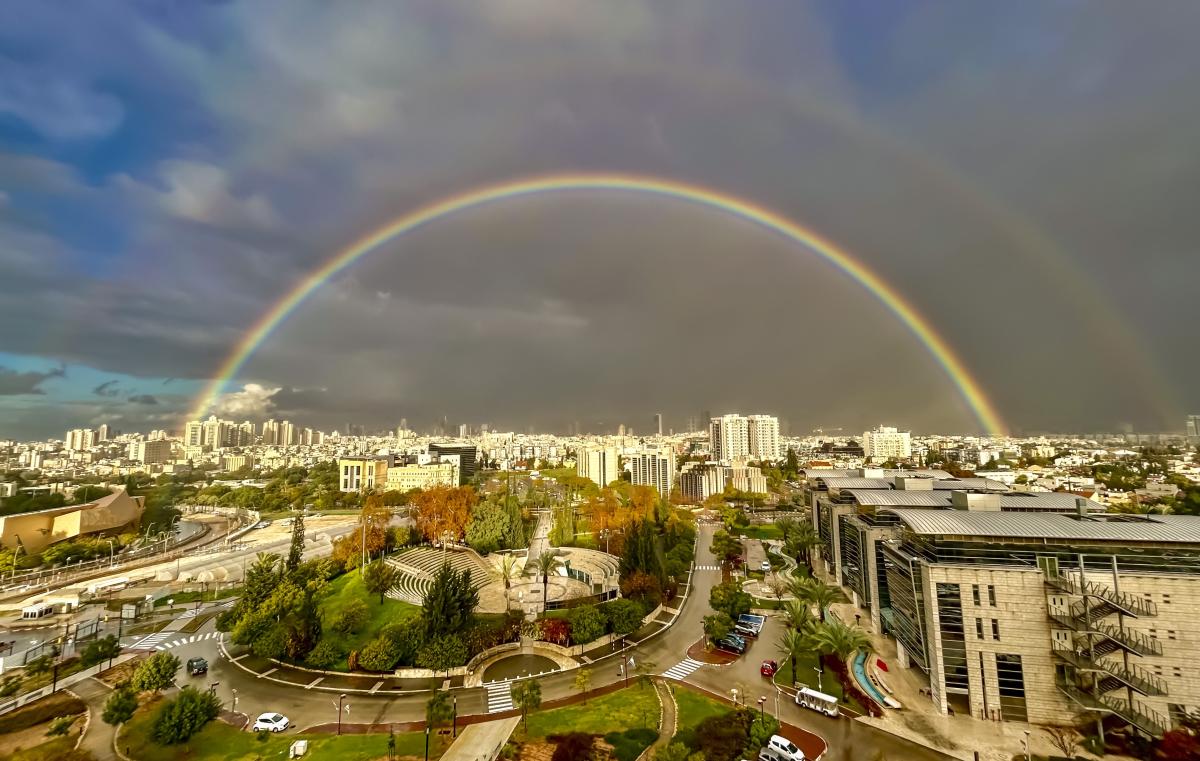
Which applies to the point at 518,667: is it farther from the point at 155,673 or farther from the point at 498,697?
the point at 155,673

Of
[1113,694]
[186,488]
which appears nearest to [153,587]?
[1113,694]

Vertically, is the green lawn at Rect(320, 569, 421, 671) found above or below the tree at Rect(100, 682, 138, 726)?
below

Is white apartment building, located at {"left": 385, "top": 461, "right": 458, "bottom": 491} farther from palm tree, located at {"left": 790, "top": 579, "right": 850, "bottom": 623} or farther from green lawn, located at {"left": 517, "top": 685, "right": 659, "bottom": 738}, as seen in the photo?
green lawn, located at {"left": 517, "top": 685, "right": 659, "bottom": 738}

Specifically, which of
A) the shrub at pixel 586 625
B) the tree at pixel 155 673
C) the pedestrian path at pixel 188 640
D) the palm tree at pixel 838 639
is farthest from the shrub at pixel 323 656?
the palm tree at pixel 838 639

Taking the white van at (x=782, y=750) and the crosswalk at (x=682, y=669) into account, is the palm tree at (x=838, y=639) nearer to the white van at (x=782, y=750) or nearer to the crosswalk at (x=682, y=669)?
the white van at (x=782, y=750)

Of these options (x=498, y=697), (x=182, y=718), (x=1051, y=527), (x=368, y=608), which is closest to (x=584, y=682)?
(x=498, y=697)

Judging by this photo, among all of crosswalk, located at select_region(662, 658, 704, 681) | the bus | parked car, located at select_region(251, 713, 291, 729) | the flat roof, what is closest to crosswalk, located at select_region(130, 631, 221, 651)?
parked car, located at select_region(251, 713, 291, 729)
